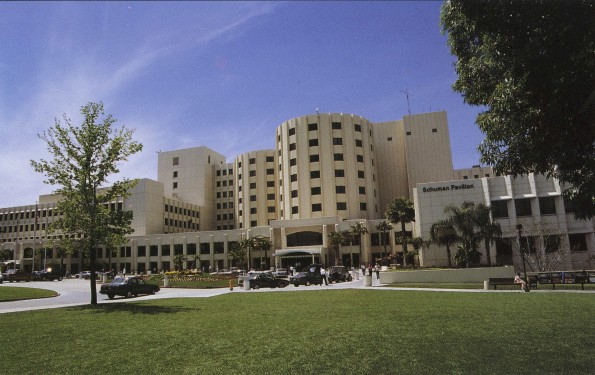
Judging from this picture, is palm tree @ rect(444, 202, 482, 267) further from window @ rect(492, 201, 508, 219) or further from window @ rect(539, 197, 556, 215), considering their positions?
window @ rect(539, 197, 556, 215)

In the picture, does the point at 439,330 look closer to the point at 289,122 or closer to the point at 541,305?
the point at 541,305

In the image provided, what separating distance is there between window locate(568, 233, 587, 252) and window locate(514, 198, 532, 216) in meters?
5.70

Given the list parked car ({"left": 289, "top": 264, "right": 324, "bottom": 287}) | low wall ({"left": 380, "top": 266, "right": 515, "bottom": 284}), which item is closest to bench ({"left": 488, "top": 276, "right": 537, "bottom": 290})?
low wall ({"left": 380, "top": 266, "right": 515, "bottom": 284})

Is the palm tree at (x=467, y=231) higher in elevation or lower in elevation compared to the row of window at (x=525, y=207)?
lower

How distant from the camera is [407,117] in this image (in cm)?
9925

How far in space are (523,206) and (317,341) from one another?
52.8 meters

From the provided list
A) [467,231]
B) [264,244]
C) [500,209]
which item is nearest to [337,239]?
[264,244]

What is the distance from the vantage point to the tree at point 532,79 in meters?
8.46

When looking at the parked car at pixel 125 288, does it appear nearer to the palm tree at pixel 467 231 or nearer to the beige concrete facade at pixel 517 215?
the palm tree at pixel 467 231

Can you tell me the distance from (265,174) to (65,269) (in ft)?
175

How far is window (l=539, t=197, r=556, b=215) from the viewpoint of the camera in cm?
5359

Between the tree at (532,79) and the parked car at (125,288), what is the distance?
2745 cm

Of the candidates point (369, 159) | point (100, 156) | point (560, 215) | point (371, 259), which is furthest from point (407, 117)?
point (100, 156)

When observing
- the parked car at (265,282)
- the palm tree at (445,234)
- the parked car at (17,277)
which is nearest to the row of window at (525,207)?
the palm tree at (445,234)
